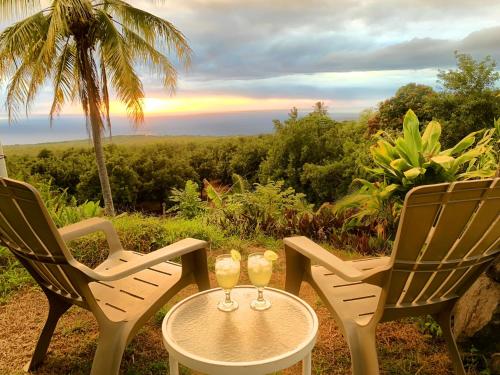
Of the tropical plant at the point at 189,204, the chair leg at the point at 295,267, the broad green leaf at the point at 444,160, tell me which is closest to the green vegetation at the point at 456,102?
the tropical plant at the point at 189,204

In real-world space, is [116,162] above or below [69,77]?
below

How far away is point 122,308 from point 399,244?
1340 millimetres

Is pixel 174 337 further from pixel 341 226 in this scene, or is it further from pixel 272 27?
pixel 272 27

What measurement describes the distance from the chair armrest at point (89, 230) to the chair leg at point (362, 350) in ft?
5.32

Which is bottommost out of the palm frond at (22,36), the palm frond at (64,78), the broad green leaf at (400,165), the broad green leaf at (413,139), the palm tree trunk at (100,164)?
the palm tree trunk at (100,164)

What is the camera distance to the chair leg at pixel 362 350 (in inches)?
66.0

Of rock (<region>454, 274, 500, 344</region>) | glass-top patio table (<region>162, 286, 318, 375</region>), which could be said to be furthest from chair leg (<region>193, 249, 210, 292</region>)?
rock (<region>454, 274, 500, 344</region>)

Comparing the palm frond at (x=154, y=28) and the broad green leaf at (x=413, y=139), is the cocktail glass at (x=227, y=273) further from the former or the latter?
the palm frond at (x=154, y=28)

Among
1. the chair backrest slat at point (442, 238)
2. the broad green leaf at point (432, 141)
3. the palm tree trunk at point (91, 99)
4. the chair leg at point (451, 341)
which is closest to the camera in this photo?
the chair backrest slat at point (442, 238)

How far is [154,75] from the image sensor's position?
1218 cm

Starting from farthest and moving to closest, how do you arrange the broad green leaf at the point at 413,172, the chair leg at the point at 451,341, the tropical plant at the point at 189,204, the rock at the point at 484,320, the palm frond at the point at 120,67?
the palm frond at the point at 120,67, the tropical plant at the point at 189,204, the broad green leaf at the point at 413,172, the rock at the point at 484,320, the chair leg at the point at 451,341

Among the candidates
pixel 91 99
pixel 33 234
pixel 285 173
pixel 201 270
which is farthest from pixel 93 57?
pixel 33 234

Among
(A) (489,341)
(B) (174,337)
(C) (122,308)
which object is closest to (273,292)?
(B) (174,337)

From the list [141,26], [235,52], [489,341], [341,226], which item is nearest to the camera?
[489,341]
